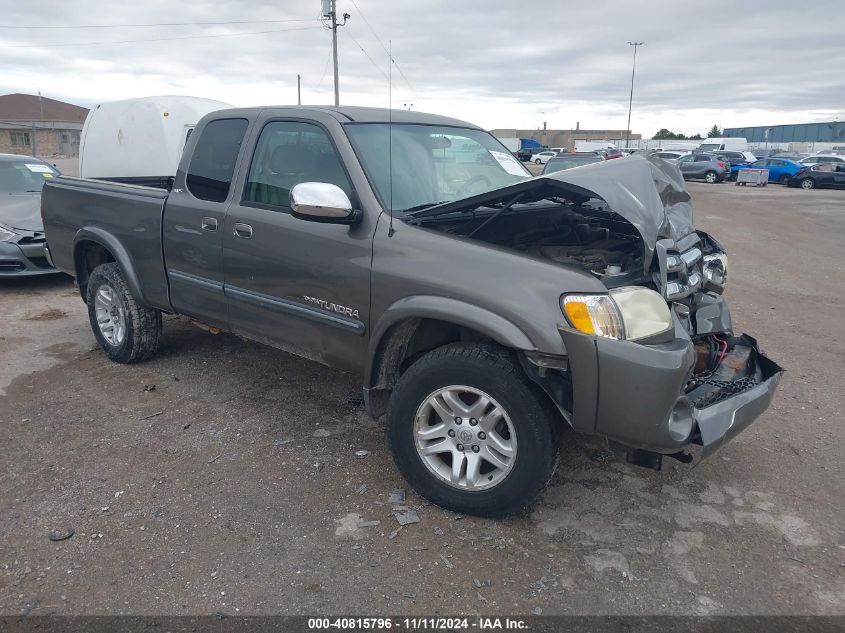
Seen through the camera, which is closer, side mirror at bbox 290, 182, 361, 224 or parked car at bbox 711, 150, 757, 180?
side mirror at bbox 290, 182, 361, 224

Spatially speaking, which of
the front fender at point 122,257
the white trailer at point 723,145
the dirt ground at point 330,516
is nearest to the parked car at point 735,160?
the white trailer at point 723,145

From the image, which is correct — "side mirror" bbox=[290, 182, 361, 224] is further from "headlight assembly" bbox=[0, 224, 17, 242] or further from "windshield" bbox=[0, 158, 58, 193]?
"windshield" bbox=[0, 158, 58, 193]

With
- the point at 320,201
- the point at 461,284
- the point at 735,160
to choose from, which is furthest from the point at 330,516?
the point at 735,160

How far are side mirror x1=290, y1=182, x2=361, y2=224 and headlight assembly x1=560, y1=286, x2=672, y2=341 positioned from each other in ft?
3.92

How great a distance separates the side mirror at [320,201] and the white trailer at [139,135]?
27.4 feet

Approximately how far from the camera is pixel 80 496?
3.28 m

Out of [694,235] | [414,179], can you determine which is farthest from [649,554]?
[414,179]

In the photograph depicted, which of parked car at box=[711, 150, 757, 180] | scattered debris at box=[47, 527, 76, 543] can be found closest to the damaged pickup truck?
scattered debris at box=[47, 527, 76, 543]

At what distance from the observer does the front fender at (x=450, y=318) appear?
2752mm

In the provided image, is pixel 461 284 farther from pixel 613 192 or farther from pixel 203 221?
pixel 203 221

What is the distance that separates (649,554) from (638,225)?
1.47 metres

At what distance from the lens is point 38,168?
9344 mm

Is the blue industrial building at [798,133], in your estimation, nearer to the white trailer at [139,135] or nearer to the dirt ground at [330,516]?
the white trailer at [139,135]

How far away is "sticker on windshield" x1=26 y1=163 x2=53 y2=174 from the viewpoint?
30.2 ft
